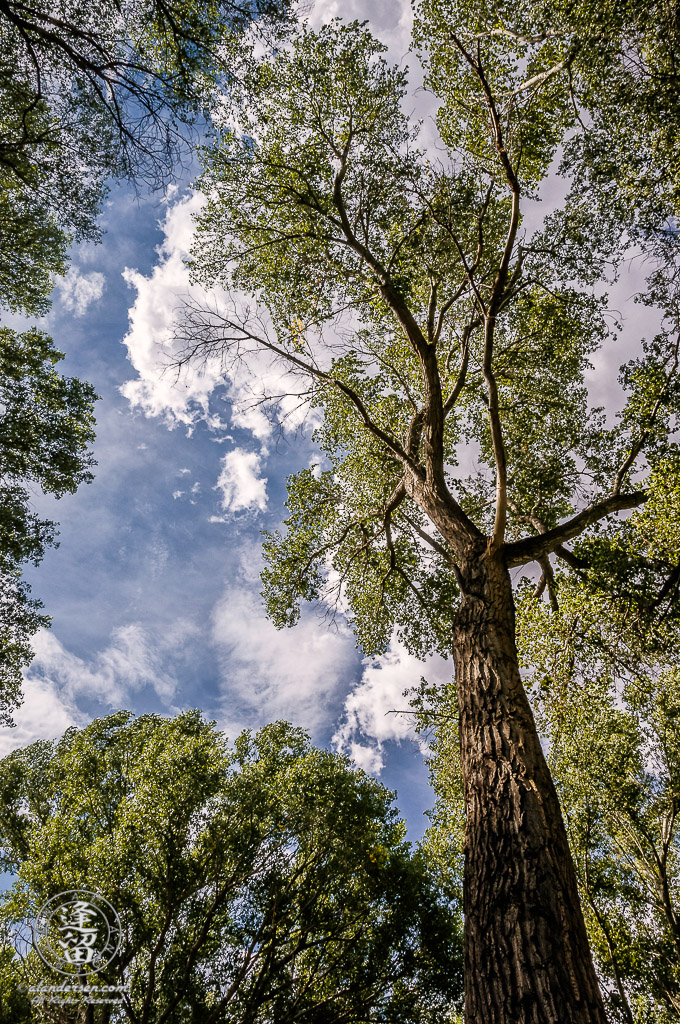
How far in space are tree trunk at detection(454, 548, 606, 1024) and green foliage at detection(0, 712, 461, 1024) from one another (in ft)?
23.0

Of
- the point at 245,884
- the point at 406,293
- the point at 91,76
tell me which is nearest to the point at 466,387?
the point at 406,293

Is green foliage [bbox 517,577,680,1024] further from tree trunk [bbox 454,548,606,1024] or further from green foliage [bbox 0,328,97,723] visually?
green foliage [bbox 0,328,97,723]

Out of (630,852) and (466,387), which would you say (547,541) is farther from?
(630,852)

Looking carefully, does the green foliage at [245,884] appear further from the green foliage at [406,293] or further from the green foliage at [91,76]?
the green foliage at [91,76]

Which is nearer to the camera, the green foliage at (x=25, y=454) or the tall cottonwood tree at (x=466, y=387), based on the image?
the tall cottonwood tree at (x=466, y=387)

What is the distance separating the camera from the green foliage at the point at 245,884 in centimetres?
762

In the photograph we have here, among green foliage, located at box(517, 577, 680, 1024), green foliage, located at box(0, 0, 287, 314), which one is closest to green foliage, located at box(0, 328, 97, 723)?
green foliage, located at box(0, 0, 287, 314)

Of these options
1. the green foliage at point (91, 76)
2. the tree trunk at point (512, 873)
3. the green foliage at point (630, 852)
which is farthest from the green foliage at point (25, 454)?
the green foliage at point (630, 852)

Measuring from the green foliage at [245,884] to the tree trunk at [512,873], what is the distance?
701cm

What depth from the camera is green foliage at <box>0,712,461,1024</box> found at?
762cm

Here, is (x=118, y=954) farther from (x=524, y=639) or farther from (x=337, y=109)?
(x=337, y=109)

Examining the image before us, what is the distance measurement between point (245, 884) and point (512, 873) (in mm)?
9014

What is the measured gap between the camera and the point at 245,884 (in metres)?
8.91

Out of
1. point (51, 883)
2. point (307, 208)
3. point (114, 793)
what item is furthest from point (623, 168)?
point (114, 793)
